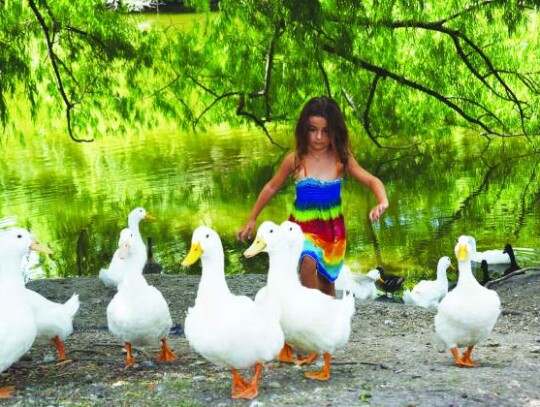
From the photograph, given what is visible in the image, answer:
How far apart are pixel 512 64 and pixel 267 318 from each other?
30.4 ft

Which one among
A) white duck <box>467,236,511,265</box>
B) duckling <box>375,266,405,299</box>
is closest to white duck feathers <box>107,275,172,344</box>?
duckling <box>375,266,405,299</box>

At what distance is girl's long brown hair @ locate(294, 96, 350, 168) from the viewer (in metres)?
5.54

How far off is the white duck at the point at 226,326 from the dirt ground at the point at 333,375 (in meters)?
0.20

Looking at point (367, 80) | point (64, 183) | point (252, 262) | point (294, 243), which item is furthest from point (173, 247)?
point (294, 243)

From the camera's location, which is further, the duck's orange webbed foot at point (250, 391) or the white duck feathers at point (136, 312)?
the white duck feathers at point (136, 312)

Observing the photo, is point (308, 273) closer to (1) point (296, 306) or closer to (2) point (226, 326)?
(1) point (296, 306)

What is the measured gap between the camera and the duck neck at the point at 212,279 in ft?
13.9

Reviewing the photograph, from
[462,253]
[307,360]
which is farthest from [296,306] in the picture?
[462,253]

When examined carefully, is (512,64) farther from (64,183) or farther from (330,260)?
(64,183)

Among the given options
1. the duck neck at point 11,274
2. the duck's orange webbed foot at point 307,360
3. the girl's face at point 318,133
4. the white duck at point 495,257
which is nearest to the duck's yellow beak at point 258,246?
the duck's orange webbed foot at point 307,360

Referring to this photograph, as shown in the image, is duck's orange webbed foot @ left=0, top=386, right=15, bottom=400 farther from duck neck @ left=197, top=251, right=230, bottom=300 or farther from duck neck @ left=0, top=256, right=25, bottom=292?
A: duck neck @ left=197, top=251, right=230, bottom=300

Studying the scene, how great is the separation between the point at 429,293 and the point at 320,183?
144 inches

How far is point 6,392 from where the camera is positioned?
15.0ft

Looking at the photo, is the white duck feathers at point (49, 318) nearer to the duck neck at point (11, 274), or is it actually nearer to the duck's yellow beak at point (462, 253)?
the duck neck at point (11, 274)
